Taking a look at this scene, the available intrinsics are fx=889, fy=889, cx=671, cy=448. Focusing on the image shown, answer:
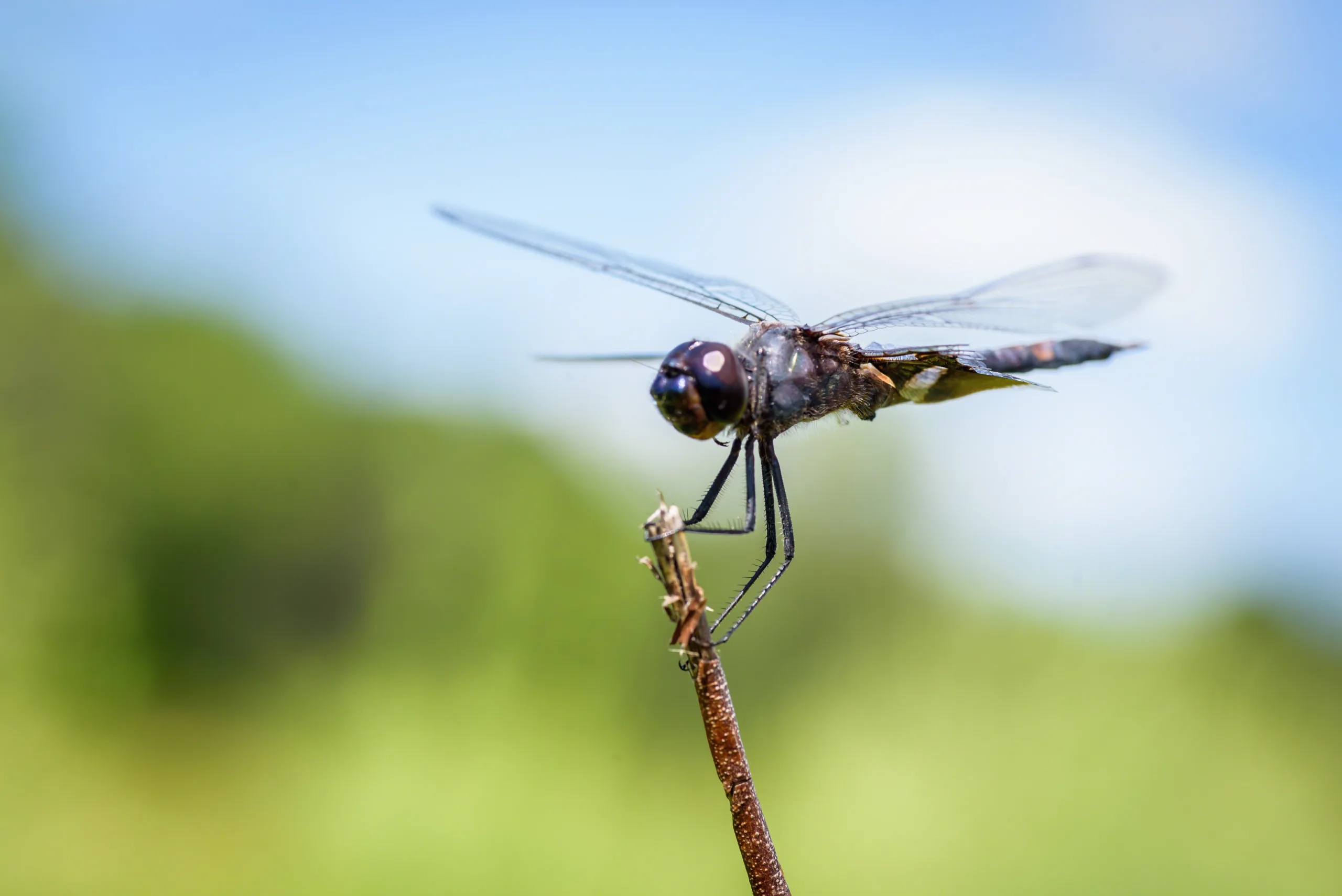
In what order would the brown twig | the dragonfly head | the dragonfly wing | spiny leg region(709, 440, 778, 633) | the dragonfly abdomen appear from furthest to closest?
the dragonfly abdomen, the dragonfly wing, spiny leg region(709, 440, 778, 633), the dragonfly head, the brown twig

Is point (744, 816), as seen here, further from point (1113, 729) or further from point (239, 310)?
point (239, 310)

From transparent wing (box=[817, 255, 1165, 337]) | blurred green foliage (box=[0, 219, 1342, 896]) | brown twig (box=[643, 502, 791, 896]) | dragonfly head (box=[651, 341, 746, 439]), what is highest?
transparent wing (box=[817, 255, 1165, 337])

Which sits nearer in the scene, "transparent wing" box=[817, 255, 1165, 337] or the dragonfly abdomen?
"transparent wing" box=[817, 255, 1165, 337]

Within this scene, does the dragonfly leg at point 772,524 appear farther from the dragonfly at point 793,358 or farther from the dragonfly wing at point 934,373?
the dragonfly wing at point 934,373

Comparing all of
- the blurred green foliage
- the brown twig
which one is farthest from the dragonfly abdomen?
the blurred green foliage

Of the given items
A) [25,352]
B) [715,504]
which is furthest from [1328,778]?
[25,352]

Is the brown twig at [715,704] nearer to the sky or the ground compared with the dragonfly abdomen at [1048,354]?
nearer to the ground

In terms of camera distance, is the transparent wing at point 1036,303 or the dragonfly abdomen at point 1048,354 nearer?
the transparent wing at point 1036,303

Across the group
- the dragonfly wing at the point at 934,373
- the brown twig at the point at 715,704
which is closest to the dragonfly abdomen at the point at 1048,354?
the dragonfly wing at the point at 934,373

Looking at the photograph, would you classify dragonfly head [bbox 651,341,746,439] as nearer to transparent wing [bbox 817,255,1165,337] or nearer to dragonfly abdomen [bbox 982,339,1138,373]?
transparent wing [bbox 817,255,1165,337]
